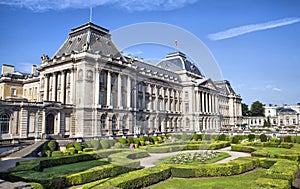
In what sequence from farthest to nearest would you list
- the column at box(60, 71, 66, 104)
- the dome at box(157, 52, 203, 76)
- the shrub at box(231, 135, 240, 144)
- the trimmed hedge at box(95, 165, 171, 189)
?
the dome at box(157, 52, 203, 76) < the shrub at box(231, 135, 240, 144) < the column at box(60, 71, 66, 104) < the trimmed hedge at box(95, 165, 171, 189)

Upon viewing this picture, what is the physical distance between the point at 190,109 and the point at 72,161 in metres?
55.5

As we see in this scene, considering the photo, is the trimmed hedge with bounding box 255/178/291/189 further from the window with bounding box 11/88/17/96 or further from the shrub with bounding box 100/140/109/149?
the window with bounding box 11/88/17/96

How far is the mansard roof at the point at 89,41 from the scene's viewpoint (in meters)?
45.2

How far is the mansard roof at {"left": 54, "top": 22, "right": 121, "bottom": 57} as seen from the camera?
45.2 m

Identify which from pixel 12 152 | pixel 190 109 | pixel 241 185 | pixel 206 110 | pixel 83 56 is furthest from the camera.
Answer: pixel 206 110

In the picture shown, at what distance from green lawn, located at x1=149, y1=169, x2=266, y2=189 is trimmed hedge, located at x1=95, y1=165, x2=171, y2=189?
1.52 feet

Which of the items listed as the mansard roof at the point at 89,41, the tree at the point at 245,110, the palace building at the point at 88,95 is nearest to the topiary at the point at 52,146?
the palace building at the point at 88,95

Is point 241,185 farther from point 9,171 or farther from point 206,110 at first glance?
point 206,110

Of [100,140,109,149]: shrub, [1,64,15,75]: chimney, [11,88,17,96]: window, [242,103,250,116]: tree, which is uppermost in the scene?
[1,64,15,75]: chimney

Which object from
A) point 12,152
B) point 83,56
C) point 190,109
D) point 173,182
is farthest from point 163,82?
point 173,182

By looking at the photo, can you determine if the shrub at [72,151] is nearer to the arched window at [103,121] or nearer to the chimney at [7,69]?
the arched window at [103,121]

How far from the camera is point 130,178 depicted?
14.9 metres

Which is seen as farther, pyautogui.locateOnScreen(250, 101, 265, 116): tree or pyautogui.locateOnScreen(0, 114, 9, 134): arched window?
pyautogui.locateOnScreen(250, 101, 265, 116): tree

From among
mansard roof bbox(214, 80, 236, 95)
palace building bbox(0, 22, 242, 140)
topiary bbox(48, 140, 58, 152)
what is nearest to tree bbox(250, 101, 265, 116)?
mansard roof bbox(214, 80, 236, 95)
